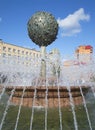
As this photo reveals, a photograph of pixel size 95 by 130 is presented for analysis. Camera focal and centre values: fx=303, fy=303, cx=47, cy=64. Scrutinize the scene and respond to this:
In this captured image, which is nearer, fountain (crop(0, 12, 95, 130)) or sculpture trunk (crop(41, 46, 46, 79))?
fountain (crop(0, 12, 95, 130))

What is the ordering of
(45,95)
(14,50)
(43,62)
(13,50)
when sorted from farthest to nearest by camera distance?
(14,50), (13,50), (43,62), (45,95)

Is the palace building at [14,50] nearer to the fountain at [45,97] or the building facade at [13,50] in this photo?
the building facade at [13,50]

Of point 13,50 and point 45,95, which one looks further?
point 13,50

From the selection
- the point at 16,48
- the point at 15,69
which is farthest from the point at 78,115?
the point at 16,48

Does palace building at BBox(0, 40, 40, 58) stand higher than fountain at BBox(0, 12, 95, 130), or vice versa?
palace building at BBox(0, 40, 40, 58)

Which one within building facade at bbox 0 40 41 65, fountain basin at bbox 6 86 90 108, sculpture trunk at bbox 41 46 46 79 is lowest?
fountain basin at bbox 6 86 90 108

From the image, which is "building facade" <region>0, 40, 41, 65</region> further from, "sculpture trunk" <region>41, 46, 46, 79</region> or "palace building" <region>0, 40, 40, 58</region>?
"sculpture trunk" <region>41, 46, 46, 79</region>

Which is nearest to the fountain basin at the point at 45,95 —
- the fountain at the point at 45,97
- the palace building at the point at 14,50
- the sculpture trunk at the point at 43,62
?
A: the fountain at the point at 45,97

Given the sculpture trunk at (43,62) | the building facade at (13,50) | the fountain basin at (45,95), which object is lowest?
the fountain basin at (45,95)

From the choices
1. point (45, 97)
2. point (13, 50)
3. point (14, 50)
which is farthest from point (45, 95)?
point (14, 50)

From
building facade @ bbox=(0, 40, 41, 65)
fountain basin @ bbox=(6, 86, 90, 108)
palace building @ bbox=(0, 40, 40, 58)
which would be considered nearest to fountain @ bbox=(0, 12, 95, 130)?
fountain basin @ bbox=(6, 86, 90, 108)

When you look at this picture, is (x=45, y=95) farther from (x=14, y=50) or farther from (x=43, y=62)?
(x=14, y=50)

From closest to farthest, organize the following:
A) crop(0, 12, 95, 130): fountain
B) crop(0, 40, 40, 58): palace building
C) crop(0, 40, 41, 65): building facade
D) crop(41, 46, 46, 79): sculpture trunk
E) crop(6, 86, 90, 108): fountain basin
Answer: crop(0, 12, 95, 130): fountain → crop(6, 86, 90, 108): fountain basin → crop(41, 46, 46, 79): sculpture trunk → crop(0, 40, 41, 65): building facade → crop(0, 40, 40, 58): palace building

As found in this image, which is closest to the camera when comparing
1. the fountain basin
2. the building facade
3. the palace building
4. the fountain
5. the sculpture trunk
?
the fountain
